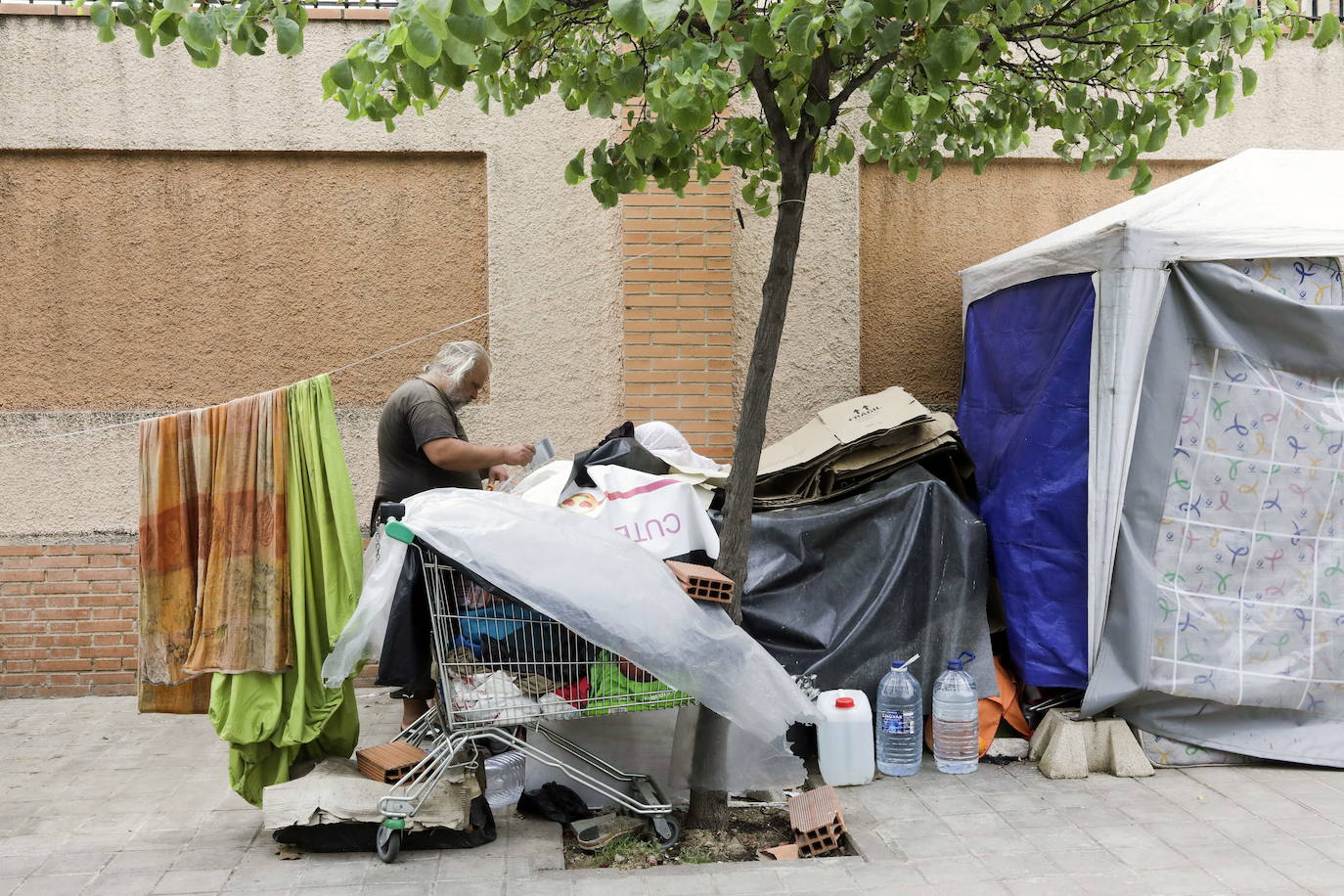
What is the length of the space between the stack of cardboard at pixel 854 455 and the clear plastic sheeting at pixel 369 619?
1.92 metres

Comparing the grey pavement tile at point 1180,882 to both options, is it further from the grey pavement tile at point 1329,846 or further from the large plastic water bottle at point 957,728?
the large plastic water bottle at point 957,728

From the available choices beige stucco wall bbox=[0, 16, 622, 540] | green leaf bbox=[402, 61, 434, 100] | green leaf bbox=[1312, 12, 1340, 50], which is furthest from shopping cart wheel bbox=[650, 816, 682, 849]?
green leaf bbox=[1312, 12, 1340, 50]

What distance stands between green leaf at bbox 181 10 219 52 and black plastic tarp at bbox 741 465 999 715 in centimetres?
288

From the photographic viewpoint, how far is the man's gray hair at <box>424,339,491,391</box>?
501cm

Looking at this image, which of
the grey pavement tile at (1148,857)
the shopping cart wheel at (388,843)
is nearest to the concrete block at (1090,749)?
Answer: the grey pavement tile at (1148,857)

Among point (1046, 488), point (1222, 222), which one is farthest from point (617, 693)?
point (1222, 222)

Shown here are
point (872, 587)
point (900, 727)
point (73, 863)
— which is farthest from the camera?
point (872, 587)

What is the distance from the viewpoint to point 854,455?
17.4ft

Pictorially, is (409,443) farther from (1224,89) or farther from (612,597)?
(1224,89)

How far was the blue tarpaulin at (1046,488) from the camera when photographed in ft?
15.7

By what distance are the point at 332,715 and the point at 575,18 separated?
108 inches

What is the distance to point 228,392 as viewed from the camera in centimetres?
622

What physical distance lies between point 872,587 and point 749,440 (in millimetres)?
1229

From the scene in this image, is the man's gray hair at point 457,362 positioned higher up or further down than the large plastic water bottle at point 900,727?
higher up
